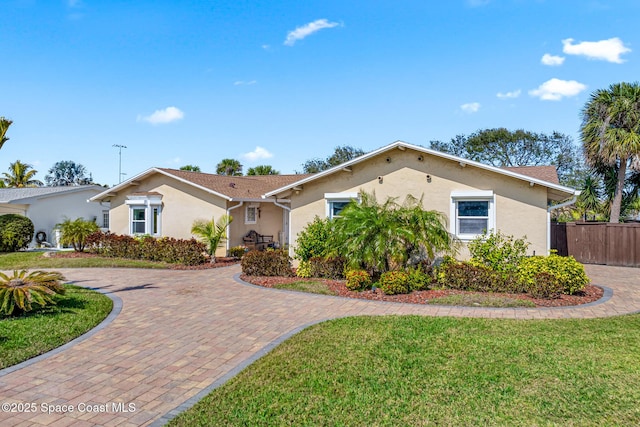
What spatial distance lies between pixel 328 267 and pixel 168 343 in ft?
22.9

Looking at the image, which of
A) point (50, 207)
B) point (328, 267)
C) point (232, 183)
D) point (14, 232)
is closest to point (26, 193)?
point (50, 207)

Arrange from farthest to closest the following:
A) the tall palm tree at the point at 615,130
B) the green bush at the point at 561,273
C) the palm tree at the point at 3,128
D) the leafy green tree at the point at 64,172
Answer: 1. the leafy green tree at the point at 64,172
2. the tall palm tree at the point at 615,130
3. the palm tree at the point at 3,128
4. the green bush at the point at 561,273

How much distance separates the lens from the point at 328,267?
44.1ft

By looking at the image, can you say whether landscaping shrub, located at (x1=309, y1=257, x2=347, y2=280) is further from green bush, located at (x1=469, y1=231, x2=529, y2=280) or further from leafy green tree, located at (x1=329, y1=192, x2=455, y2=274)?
green bush, located at (x1=469, y1=231, x2=529, y2=280)

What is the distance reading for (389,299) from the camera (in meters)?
10.7

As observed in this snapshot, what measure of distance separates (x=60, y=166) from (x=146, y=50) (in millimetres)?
69574

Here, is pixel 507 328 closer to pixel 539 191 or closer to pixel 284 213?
pixel 539 191

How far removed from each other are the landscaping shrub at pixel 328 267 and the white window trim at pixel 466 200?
3.94 m

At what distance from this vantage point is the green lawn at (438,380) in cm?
443

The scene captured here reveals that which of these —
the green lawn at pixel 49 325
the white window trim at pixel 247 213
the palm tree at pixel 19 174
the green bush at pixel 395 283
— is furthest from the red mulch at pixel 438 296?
the palm tree at pixel 19 174

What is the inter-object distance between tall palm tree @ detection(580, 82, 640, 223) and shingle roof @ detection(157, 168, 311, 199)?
651 inches

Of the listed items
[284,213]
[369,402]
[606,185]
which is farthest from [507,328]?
[606,185]

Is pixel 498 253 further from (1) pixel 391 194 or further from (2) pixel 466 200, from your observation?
(1) pixel 391 194

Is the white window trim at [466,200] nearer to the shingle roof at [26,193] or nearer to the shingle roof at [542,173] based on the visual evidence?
the shingle roof at [542,173]
